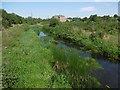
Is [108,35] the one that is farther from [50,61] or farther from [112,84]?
[112,84]

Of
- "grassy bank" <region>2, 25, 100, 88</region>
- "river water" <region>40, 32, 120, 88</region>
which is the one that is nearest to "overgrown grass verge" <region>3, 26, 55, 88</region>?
"grassy bank" <region>2, 25, 100, 88</region>

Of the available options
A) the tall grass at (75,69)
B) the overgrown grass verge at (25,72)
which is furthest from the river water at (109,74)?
the overgrown grass verge at (25,72)

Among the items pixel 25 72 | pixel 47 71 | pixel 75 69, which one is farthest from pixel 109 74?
pixel 25 72

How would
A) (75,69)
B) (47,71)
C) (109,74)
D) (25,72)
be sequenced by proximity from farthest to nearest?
(109,74)
(75,69)
(47,71)
(25,72)

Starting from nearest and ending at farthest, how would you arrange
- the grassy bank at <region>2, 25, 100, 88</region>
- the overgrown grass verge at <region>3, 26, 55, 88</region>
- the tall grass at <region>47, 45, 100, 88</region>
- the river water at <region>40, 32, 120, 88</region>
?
the overgrown grass verge at <region>3, 26, 55, 88</region> → the grassy bank at <region>2, 25, 100, 88</region> → the tall grass at <region>47, 45, 100, 88</region> → the river water at <region>40, 32, 120, 88</region>

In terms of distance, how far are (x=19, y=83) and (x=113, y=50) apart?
14083mm

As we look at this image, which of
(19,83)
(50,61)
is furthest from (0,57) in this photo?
(19,83)

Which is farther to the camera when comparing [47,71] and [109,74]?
[109,74]

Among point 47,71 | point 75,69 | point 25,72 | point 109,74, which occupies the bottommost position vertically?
point 109,74

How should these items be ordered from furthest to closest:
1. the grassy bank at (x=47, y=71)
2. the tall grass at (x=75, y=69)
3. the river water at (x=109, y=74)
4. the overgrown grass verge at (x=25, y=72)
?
the river water at (x=109, y=74)
the tall grass at (x=75, y=69)
the grassy bank at (x=47, y=71)
the overgrown grass verge at (x=25, y=72)

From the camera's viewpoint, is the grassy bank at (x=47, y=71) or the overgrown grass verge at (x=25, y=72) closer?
the overgrown grass verge at (x=25, y=72)

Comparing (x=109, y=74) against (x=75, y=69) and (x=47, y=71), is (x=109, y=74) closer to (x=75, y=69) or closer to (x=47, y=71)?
(x=75, y=69)

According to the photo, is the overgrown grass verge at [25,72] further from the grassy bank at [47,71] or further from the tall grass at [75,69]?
the tall grass at [75,69]

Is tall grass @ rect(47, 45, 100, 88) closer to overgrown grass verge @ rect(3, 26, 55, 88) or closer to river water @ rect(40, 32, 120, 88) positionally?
river water @ rect(40, 32, 120, 88)
